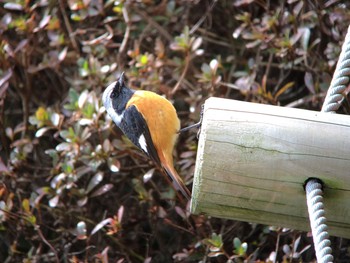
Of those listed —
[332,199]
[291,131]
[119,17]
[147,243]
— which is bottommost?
[147,243]

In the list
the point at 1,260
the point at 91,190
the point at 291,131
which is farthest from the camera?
the point at 1,260

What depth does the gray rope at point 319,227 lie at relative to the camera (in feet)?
7.06

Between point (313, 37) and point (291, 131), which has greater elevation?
point (291, 131)

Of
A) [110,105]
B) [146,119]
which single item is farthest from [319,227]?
[110,105]

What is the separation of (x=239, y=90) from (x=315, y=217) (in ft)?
7.04

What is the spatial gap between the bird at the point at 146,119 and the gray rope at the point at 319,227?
4.41 feet

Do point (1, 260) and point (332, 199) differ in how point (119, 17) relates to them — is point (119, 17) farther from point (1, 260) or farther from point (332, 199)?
point (332, 199)

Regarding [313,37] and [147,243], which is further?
[313,37]

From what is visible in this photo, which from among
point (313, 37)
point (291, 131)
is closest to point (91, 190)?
point (313, 37)

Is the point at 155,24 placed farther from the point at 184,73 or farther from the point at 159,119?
the point at 159,119

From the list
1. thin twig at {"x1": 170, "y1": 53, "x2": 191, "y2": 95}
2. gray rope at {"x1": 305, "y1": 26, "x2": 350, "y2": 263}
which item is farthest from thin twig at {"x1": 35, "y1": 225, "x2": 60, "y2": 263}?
gray rope at {"x1": 305, "y1": 26, "x2": 350, "y2": 263}

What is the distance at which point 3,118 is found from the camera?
441 cm

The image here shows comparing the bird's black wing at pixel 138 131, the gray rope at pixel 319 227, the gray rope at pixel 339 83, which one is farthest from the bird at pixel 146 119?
the gray rope at pixel 319 227

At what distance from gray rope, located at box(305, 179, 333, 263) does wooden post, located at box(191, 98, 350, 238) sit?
13 centimetres
